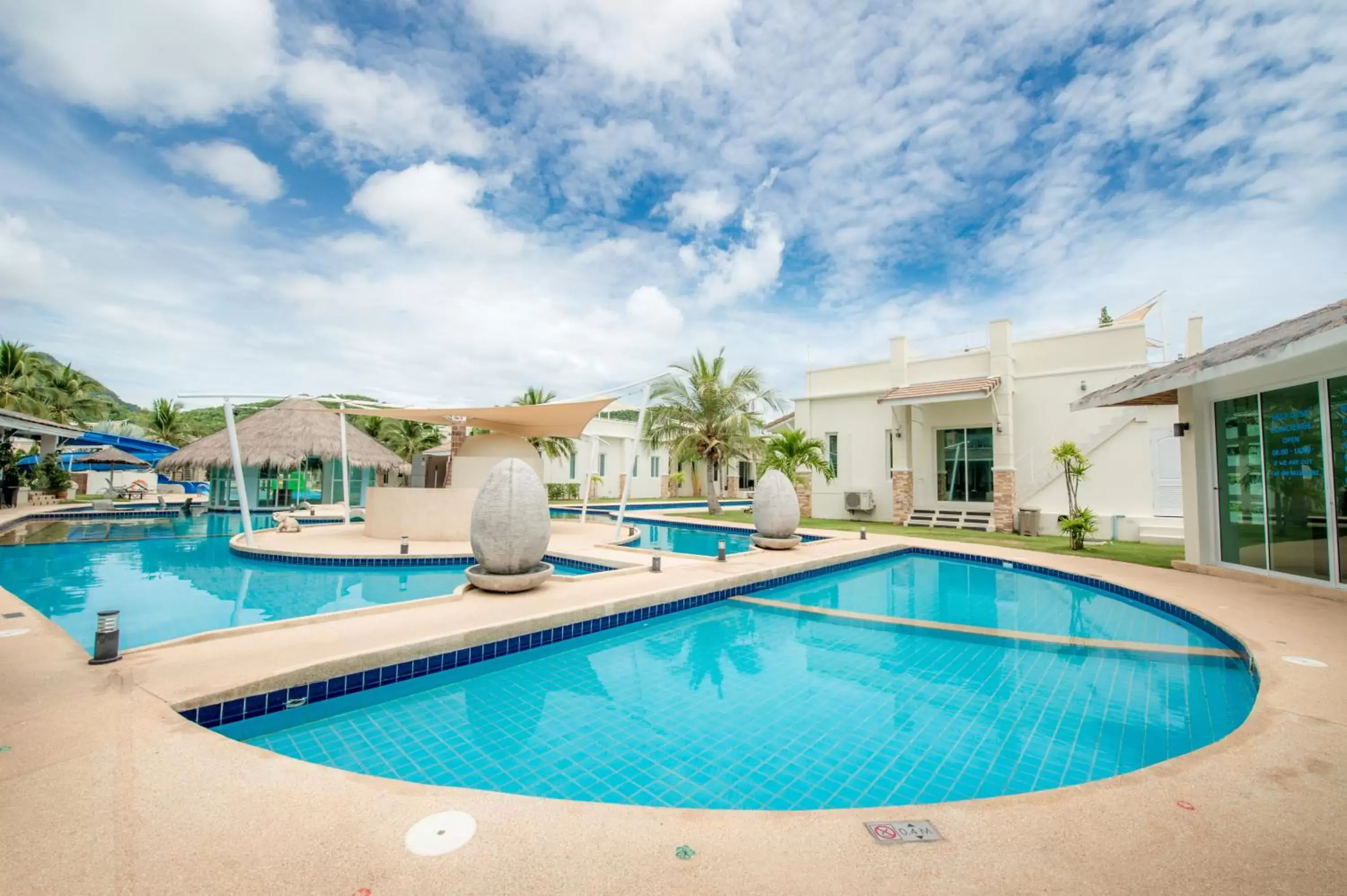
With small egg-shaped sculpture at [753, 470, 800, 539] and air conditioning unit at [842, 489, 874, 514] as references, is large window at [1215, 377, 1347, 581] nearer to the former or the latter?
small egg-shaped sculpture at [753, 470, 800, 539]

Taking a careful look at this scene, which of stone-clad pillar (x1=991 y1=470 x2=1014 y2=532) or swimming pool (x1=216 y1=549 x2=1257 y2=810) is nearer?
swimming pool (x1=216 y1=549 x2=1257 y2=810)

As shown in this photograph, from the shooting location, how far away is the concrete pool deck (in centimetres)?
198

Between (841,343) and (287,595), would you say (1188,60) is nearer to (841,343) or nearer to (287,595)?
(841,343)

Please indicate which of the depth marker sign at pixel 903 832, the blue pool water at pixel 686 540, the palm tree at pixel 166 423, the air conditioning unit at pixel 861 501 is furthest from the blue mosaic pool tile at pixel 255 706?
the palm tree at pixel 166 423

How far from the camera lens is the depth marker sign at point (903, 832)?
223cm

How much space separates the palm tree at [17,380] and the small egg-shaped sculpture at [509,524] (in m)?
31.5

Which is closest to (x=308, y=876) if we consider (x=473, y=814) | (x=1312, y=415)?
(x=473, y=814)

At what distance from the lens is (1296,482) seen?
25.2 ft

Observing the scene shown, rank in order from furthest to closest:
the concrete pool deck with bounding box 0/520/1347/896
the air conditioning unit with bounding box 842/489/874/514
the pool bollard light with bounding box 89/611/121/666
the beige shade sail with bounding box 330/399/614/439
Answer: the air conditioning unit with bounding box 842/489/874/514 → the beige shade sail with bounding box 330/399/614/439 → the pool bollard light with bounding box 89/611/121/666 → the concrete pool deck with bounding box 0/520/1347/896

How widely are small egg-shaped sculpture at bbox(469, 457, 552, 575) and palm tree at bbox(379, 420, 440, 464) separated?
2633 centimetres

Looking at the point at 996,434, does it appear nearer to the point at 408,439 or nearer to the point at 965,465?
the point at 965,465

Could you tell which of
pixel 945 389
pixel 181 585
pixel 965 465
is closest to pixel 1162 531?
pixel 965 465

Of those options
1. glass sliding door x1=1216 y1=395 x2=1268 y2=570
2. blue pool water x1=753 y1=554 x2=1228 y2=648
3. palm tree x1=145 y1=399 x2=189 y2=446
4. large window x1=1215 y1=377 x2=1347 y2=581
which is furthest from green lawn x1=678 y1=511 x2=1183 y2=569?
palm tree x1=145 y1=399 x2=189 y2=446

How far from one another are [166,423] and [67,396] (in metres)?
7.02
